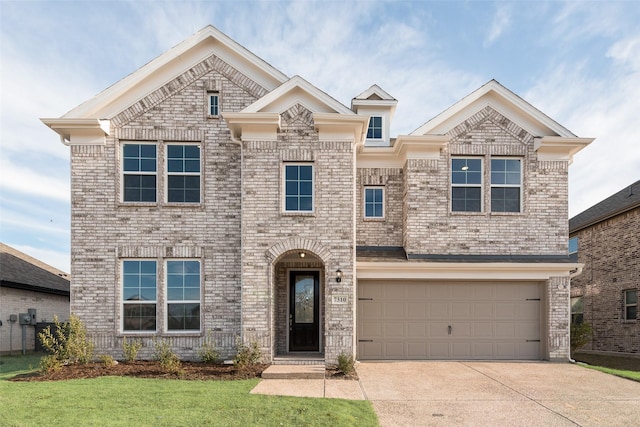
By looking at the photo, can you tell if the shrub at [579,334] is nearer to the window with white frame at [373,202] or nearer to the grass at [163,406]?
the window with white frame at [373,202]

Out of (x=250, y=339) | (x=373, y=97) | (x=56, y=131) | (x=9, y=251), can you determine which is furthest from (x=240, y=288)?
(x=9, y=251)

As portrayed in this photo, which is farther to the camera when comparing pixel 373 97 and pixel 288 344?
pixel 373 97

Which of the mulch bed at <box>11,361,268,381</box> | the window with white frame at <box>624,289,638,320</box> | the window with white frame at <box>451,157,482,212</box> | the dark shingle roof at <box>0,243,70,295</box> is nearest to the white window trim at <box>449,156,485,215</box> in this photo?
the window with white frame at <box>451,157,482,212</box>

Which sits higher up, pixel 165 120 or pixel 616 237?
pixel 165 120

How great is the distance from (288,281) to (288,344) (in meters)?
1.72

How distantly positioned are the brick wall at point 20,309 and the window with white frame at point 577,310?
71.9 feet

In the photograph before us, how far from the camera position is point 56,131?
11094mm

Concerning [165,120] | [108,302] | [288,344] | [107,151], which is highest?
[165,120]

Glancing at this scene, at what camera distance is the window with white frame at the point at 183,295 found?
11133 millimetres

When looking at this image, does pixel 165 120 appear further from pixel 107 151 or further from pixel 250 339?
pixel 250 339

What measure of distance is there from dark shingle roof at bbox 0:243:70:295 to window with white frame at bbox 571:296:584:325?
71.7ft

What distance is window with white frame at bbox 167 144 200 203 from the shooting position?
11.3 m

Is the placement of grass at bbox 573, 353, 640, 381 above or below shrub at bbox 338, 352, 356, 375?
below

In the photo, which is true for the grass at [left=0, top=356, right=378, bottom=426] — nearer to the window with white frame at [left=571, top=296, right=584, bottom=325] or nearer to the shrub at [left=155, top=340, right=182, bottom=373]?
the shrub at [left=155, top=340, right=182, bottom=373]
